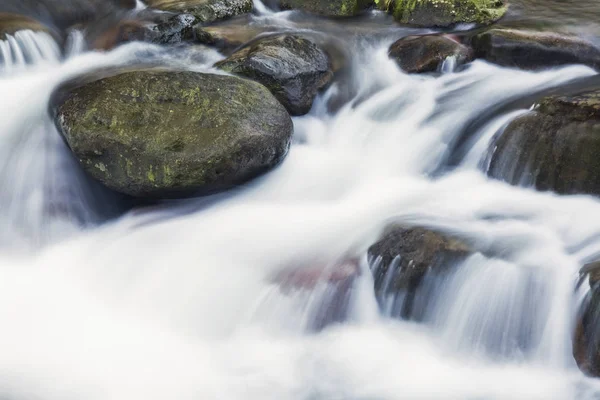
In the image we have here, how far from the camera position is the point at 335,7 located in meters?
8.59

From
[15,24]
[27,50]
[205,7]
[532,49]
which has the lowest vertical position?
[27,50]

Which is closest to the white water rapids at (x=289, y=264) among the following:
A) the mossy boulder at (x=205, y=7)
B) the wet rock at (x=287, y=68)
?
the wet rock at (x=287, y=68)

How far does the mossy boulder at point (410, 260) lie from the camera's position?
412 cm

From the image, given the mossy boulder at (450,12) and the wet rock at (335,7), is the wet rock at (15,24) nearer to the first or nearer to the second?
the wet rock at (335,7)

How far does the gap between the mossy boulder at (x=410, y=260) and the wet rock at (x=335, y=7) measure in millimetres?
5202

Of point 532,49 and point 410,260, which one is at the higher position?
point 532,49

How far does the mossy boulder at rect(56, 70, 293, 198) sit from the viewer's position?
4.98m

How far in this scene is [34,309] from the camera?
15.0ft

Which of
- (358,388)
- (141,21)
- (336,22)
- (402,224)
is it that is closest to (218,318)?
(358,388)

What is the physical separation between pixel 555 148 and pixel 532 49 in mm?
2162

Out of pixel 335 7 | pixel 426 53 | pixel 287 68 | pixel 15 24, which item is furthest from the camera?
pixel 335 7

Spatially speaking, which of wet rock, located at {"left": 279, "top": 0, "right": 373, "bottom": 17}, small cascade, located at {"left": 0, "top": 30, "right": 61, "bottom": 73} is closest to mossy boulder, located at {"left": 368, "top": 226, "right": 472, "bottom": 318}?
small cascade, located at {"left": 0, "top": 30, "right": 61, "bottom": 73}

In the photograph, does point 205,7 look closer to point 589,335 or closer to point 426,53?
point 426,53

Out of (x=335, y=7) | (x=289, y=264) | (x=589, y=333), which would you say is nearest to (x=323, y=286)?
(x=289, y=264)
